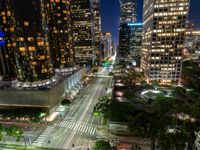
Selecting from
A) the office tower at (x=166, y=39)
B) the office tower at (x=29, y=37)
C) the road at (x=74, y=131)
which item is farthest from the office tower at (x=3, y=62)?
the office tower at (x=166, y=39)

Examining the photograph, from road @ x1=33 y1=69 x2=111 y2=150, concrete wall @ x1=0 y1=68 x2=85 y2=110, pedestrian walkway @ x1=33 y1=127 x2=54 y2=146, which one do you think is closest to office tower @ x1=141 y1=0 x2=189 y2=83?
road @ x1=33 y1=69 x2=111 y2=150

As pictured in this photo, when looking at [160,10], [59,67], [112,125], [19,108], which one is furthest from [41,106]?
[160,10]

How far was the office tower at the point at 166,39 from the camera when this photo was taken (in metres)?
100

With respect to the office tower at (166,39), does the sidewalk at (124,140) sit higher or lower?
lower

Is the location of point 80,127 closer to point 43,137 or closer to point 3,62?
point 43,137

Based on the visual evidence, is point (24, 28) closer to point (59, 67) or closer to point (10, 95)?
point (10, 95)

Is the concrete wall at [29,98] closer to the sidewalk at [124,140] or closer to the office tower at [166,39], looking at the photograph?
the sidewalk at [124,140]

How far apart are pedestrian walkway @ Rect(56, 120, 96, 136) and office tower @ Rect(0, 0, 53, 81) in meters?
27.1

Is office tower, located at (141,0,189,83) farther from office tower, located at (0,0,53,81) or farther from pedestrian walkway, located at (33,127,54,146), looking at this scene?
pedestrian walkway, located at (33,127,54,146)

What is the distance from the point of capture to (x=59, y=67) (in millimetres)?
112625

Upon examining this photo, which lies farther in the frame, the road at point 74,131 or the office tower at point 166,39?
the office tower at point 166,39

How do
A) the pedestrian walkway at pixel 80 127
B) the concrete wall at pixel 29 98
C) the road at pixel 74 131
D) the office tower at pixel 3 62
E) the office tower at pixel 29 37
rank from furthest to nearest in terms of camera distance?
the office tower at pixel 3 62
the office tower at pixel 29 37
the concrete wall at pixel 29 98
the pedestrian walkway at pixel 80 127
the road at pixel 74 131

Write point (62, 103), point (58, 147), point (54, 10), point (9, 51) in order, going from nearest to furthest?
1. point (58, 147)
2. point (62, 103)
3. point (9, 51)
4. point (54, 10)

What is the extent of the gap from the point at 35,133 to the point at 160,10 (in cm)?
10023
